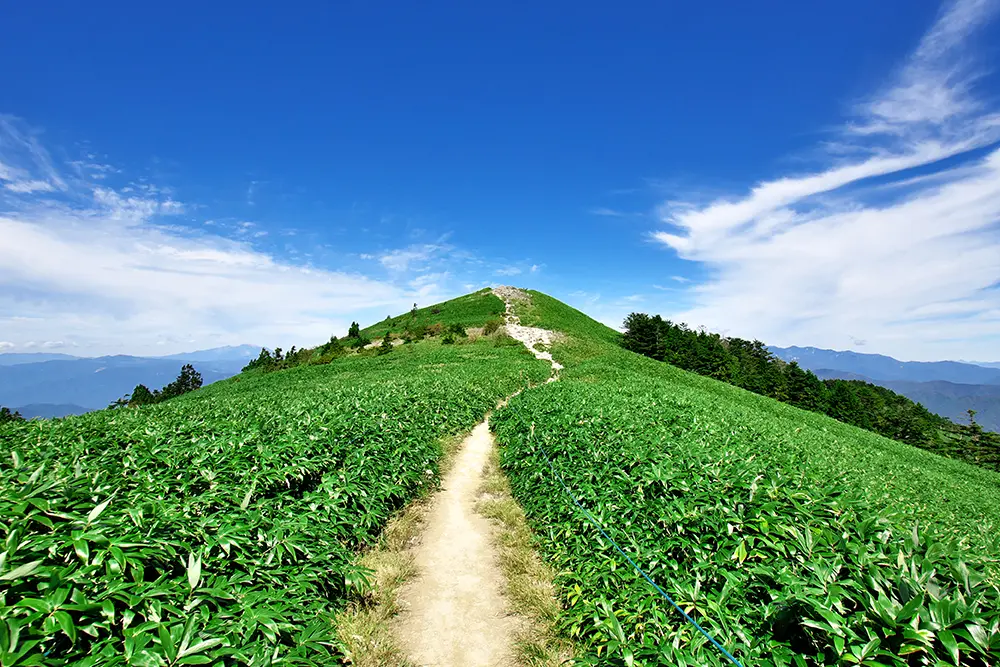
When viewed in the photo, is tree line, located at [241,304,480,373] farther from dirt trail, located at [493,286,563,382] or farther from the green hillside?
the green hillside

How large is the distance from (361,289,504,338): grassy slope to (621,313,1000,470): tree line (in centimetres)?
2150

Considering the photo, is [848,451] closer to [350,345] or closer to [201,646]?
[201,646]

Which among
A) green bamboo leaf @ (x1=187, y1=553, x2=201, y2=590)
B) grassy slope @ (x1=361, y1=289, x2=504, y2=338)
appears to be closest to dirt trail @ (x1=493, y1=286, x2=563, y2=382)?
grassy slope @ (x1=361, y1=289, x2=504, y2=338)

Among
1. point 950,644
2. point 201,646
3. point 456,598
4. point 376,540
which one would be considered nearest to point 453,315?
point 376,540

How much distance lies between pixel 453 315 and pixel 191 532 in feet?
196

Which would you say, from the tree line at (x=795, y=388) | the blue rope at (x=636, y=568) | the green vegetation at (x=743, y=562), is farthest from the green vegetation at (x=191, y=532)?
the tree line at (x=795, y=388)

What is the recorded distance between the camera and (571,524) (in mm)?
7129

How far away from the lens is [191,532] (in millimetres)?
4242

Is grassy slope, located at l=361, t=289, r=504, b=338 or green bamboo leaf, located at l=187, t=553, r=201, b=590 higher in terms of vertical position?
grassy slope, located at l=361, t=289, r=504, b=338

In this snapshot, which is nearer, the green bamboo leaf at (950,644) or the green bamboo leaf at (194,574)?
the green bamboo leaf at (950,644)

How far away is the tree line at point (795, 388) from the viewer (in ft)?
191

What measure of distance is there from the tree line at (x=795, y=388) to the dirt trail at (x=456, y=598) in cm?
5295

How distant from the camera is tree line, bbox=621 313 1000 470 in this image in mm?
58344

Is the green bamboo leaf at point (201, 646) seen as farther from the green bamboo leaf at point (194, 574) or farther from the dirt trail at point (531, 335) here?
the dirt trail at point (531, 335)
